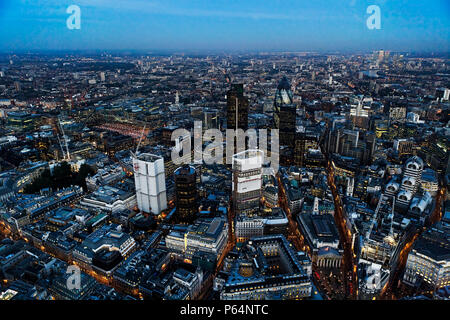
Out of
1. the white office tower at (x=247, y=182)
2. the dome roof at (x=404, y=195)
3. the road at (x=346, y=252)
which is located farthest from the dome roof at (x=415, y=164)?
the white office tower at (x=247, y=182)

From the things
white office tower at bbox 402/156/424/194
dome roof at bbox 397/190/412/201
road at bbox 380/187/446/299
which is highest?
white office tower at bbox 402/156/424/194

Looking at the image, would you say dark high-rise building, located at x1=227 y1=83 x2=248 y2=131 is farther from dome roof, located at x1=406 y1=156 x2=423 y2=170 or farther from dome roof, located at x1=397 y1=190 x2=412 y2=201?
dome roof, located at x1=397 y1=190 x2=412 y2=201

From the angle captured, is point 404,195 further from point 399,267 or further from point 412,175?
point 399,267

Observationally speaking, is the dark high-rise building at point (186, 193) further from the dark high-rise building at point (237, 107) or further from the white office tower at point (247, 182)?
the dark high-rise building at point (237, 107)

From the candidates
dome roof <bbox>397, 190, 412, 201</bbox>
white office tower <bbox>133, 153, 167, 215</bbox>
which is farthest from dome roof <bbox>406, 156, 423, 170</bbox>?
white office tower <bbox>133, 153, 167, 215</bbox>

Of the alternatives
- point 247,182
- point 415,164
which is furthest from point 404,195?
point 247,182

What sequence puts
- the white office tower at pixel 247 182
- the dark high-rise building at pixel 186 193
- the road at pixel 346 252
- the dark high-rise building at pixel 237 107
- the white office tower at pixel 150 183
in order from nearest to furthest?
the road at pixel 346 252
the dark high-rise building at pixel 186 193
the white office tower at pixel 150 183
the white office tower at pixel 247 182
the dark high-rise building at pixel 237 107
